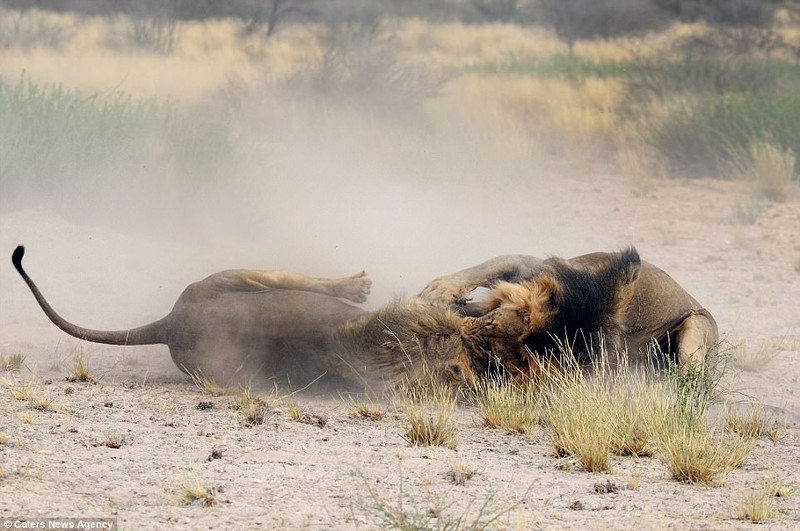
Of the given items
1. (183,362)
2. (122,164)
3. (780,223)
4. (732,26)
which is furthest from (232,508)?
(732,26)

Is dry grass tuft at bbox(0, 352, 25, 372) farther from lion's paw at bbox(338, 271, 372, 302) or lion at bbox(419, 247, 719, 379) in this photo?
lion at bbox(419, 247, 719, 379)

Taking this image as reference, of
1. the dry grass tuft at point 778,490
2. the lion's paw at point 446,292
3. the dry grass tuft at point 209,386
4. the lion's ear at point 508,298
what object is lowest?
the dry grass tuft at point 209,386

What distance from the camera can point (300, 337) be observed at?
250 inches

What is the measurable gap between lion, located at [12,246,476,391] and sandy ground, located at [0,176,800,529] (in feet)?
0.75

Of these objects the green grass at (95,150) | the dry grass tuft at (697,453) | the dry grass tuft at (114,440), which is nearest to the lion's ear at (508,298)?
the dry grass tuft at (697,453)

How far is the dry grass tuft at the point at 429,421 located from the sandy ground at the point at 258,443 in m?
0.07

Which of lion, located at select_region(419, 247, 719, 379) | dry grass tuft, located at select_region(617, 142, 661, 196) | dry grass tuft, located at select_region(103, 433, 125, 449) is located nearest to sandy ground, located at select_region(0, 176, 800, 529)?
dry grass tuft, located at select_region(103, 433, 125, 449)

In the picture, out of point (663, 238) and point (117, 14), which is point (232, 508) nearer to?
point (663, 238)

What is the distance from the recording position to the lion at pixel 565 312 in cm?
604

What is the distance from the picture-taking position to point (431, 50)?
31531 mm

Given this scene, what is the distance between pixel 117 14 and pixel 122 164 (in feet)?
57.0

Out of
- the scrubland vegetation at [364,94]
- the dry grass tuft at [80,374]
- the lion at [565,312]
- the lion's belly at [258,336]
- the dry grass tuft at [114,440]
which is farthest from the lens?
the scrubland vegetation at [364,94]

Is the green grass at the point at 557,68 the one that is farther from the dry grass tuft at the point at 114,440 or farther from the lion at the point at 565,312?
the dry grass tuft at the point at 114,440

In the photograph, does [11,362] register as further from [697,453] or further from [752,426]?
[752,426]
